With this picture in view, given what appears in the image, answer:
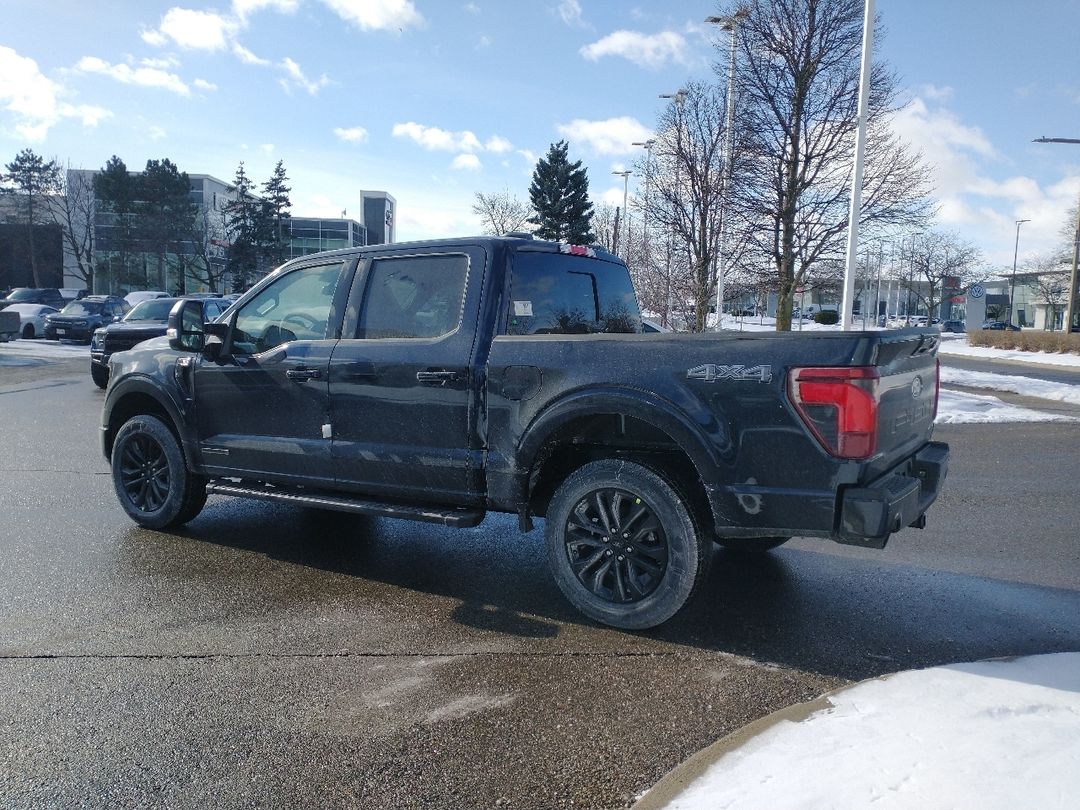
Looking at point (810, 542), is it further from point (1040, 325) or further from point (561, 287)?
point (1040, 325)

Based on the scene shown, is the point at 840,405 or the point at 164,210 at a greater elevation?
the point at 164,210

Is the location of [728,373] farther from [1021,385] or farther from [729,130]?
[1021,385]

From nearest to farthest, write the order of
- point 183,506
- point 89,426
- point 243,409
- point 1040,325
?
point 243,409, point 183,506, point 89,426, point 1040,325

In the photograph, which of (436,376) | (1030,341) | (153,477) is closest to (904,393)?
(436,376)

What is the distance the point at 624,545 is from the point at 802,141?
48.3 ft

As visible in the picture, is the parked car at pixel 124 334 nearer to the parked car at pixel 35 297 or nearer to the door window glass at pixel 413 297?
the door window glass at pixel 413 297

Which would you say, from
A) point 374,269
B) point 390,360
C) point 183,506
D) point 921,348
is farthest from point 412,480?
point 921,348

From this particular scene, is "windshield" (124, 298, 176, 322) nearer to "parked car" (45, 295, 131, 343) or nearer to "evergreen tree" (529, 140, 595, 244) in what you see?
"parked car" (45, 295, 131, 343)

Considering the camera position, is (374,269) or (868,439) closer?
(868,439)

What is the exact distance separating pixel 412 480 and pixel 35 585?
233 cm

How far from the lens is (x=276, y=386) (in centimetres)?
534

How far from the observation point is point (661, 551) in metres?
4.16

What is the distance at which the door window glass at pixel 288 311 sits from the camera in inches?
210

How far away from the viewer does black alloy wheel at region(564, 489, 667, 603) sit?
419 centimetres
